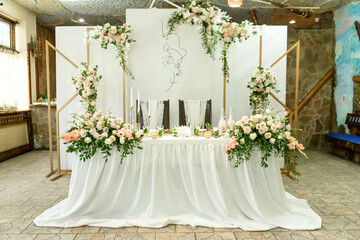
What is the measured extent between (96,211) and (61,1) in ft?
16.0

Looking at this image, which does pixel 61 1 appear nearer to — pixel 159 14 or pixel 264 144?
pixel 159 14

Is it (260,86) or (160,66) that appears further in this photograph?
(160,66)

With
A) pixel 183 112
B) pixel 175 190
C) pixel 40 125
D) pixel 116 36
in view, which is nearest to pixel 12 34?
pixel 40 125

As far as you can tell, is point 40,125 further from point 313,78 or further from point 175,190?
point 313,78

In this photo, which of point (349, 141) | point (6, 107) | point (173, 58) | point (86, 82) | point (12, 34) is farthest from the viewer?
point (12, 34)

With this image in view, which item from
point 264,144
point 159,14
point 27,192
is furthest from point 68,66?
point 264,144

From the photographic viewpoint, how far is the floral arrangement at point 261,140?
2.76m

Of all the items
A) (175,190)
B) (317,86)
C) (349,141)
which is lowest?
(175,190)

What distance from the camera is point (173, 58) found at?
16.1ft

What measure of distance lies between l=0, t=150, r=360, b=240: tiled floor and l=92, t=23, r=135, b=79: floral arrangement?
220 centimetres

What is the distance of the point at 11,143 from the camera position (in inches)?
232

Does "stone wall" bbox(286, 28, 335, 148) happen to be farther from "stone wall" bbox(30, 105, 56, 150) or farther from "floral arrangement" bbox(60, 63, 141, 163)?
"stone wall" bbox(30, 105, 56, 150)

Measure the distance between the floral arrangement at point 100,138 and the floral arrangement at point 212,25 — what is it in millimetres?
2373

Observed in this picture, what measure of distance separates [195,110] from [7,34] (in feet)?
15.2
